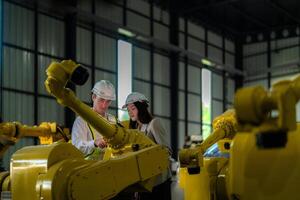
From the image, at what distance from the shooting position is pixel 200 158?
5.79 m

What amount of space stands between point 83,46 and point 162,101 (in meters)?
5.66

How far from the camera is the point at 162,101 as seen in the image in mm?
23812

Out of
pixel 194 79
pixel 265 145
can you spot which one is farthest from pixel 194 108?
pixel 265 145

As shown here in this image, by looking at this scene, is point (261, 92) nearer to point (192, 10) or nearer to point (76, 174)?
point (76, 174)

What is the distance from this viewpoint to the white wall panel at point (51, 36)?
17.8m

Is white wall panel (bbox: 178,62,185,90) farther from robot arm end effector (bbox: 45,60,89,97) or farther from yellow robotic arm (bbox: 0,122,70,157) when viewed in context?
robot arm end effector (bbox: 45,60,89,97)

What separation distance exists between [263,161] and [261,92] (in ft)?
1.53

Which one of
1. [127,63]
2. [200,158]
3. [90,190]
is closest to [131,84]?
[127,63]

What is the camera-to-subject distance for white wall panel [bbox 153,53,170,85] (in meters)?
23.6

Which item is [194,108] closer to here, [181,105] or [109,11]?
[181,105]

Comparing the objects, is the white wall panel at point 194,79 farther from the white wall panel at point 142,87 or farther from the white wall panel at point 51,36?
the white wall panel at point 51,36

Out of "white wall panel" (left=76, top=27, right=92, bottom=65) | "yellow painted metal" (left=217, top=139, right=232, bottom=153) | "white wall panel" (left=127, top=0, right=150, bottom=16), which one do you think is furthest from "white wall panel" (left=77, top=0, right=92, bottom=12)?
"yellow painted metal" (left=217, top=139, right=232, bottom=153)

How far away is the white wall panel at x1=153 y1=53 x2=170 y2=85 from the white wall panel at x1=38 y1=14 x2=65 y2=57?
5953 mm

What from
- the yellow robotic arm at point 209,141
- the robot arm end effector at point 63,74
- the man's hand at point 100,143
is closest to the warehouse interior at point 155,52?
the yellow robotic arm at point 209,141
